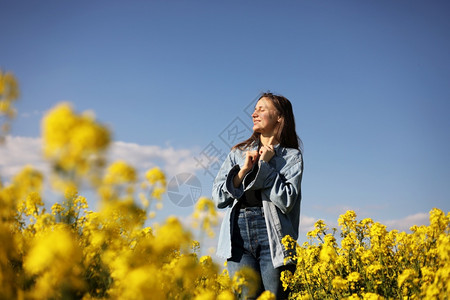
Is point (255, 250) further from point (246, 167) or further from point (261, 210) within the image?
point (246, 167)

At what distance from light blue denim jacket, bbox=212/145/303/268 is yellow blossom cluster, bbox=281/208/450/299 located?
139 mm

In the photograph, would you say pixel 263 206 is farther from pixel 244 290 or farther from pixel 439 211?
pixel 439 211

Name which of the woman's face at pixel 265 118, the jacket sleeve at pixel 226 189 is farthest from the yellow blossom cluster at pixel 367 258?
the woman's face at pixel 265 118

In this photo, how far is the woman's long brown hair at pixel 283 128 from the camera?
11.8 ft

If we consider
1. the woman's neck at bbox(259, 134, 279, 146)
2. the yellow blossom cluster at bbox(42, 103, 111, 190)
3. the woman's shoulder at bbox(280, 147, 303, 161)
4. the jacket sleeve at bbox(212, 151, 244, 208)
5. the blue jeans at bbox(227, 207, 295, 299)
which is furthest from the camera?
the woman's neck at bbox(259, 134, 279, 146)

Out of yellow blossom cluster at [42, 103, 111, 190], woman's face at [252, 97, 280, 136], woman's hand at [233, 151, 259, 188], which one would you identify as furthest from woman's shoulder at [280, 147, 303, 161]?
yellow blossom cluster at [42, 103, 111, 190]

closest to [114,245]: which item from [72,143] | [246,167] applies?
[72,143]

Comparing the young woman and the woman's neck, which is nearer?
the young woman

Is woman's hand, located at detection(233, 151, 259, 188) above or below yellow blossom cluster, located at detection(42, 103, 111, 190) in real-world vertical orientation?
above

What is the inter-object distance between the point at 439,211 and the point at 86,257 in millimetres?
3320

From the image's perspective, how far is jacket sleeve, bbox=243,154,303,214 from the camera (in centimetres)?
304

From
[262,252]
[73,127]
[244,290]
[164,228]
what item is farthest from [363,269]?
[73,127]

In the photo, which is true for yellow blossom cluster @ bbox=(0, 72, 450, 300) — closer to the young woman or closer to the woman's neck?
the young woman

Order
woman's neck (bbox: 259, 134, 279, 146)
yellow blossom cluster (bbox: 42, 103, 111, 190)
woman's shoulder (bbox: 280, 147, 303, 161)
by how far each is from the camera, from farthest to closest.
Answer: woman's neck (bbox: 259, 134, 279, 146) → woman's shoulder (bbox: 280, 147, 303, 161) → yellow blossom cluster (bbox: 42, 103, 111, 190)
